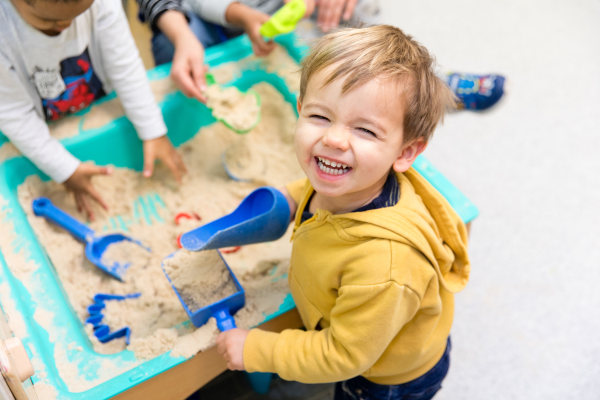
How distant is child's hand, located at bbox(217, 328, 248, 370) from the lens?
760mm

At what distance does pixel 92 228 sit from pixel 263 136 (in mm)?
407

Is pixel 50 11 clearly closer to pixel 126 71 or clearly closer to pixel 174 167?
pixel 126 71

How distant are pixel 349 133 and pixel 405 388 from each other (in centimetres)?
43

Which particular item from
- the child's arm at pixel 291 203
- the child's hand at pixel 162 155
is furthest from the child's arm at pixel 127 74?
the child's arm at pixel 291 203

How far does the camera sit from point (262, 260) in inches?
39.2

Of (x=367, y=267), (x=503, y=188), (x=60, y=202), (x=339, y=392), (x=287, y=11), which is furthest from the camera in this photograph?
(x=503, y=188)

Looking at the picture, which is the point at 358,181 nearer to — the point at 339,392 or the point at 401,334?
the point at 401,334

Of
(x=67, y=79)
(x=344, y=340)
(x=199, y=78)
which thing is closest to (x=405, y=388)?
(x=344, y=340)

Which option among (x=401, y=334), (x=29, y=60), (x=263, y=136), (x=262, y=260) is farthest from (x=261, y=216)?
(x=29, y=60)

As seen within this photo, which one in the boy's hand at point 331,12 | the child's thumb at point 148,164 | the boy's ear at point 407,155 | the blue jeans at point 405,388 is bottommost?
the blue jeans at point 405,388

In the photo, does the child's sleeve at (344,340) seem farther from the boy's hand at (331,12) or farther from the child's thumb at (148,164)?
the boy's hand at (331,12)

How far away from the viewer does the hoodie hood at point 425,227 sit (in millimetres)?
658

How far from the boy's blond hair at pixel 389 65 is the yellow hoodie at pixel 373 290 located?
111 mm

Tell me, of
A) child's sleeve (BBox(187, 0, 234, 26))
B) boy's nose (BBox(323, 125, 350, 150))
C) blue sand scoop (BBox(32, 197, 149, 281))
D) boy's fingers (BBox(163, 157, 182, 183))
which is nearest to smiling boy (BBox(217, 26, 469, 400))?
boy's nose (BBox(323, 125, 350, 150))
